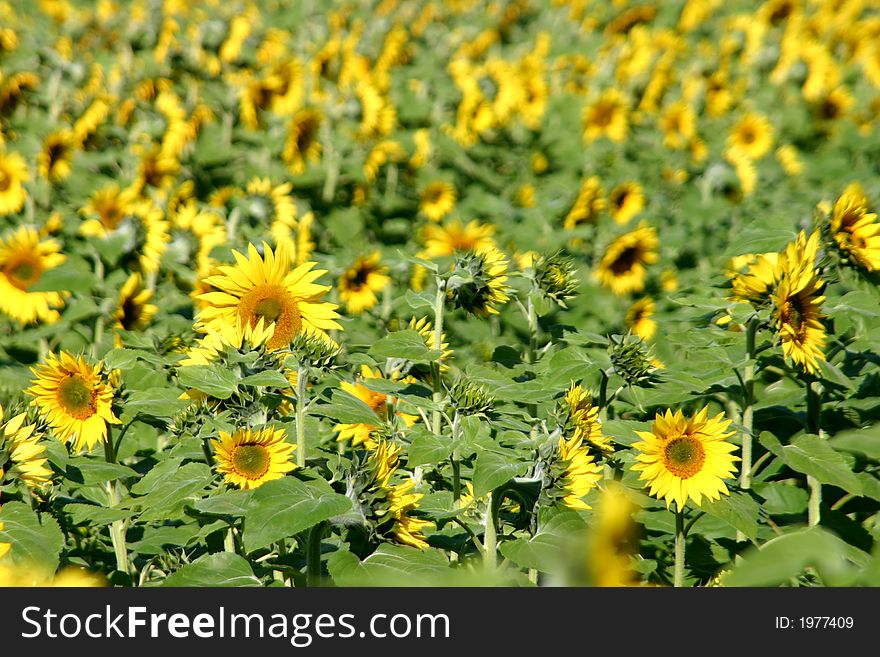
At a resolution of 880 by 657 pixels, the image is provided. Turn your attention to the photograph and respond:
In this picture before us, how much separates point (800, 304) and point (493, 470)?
33.6 inches

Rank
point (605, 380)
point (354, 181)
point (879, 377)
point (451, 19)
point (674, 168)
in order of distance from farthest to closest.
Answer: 1. point (451, 19)
2. point (674, 168)
3. point (354, 181)
4. point (879, 377)
5. point (605, 380)

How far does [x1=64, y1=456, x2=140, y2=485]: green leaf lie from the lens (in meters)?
1.88

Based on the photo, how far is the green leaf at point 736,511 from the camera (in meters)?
1.82

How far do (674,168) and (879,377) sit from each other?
4205 mm

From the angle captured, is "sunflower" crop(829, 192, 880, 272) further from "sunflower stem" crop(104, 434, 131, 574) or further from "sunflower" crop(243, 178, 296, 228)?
"sunflower" crop(243, 178, 296, 228)

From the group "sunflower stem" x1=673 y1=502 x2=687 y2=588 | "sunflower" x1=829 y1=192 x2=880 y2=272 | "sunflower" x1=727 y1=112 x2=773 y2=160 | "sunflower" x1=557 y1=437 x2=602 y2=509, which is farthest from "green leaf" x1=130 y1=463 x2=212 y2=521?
"sunflower" x1=727 y1=112 x2=773 y2=160

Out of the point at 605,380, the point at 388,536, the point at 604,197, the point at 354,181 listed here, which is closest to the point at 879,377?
the point at 605,380

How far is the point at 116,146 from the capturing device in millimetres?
5016

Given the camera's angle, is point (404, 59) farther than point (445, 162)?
Yes

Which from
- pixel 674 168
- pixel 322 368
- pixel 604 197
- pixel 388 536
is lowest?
pixel 388 536

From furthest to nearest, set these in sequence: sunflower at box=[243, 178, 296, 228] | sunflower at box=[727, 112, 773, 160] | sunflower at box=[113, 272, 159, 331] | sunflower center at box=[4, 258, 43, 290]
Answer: sunflower at box=[727, 112, 773, 160] < sunflower at box=[243, 178, 296, 228] < sunflower center at box=[4, 258, 43, 290] < sunflower at box=[113, 272, 159, 331]

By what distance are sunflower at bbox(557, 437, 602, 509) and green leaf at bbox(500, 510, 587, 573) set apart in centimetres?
6

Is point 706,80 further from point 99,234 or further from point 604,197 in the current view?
point 99,234

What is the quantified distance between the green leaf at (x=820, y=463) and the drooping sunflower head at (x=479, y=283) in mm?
739
